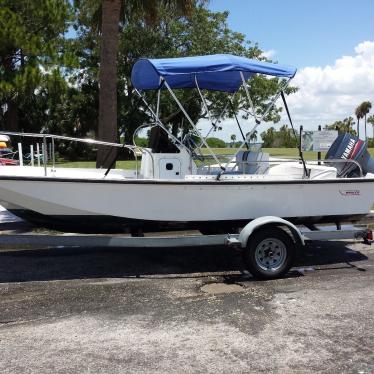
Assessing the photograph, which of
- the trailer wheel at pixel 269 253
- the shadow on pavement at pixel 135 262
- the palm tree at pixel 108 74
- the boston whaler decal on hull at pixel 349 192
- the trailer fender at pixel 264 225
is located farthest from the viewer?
the palm tree at pixel 108 74

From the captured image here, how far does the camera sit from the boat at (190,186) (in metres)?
6.24

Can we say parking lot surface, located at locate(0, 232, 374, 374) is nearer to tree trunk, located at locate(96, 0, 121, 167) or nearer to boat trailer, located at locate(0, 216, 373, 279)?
boat trailer, located at locate(0, 216, 373, 279)

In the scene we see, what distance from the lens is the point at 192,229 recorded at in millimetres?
6891

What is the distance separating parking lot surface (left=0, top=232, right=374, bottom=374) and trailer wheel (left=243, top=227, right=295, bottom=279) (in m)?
0.16

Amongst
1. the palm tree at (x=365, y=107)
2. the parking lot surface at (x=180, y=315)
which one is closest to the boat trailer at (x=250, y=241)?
the parking lot surface at (x=180, y=315)

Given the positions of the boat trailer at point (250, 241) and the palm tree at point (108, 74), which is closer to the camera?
the boat trailer at point (250, 241)

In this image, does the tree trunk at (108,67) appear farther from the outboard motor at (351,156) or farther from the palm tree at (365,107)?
the palm tree at (365,107)

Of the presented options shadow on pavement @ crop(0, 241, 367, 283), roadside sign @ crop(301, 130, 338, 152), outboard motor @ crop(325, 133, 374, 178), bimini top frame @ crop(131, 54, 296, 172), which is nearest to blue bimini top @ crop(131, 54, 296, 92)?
bimini top frame @ crop(131, 54, 296, 172)

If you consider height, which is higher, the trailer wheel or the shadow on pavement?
the trailer wheel

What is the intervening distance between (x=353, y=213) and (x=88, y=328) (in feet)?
13.8

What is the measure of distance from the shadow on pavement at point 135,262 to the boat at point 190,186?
604 millimetres

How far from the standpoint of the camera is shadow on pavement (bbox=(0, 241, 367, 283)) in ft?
22.4

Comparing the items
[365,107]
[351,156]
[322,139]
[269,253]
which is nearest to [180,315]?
[269,253]

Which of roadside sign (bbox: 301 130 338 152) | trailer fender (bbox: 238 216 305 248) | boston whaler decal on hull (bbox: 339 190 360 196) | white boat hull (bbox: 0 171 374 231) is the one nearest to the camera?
white boat hull (bbox: 0 171 374 231)
